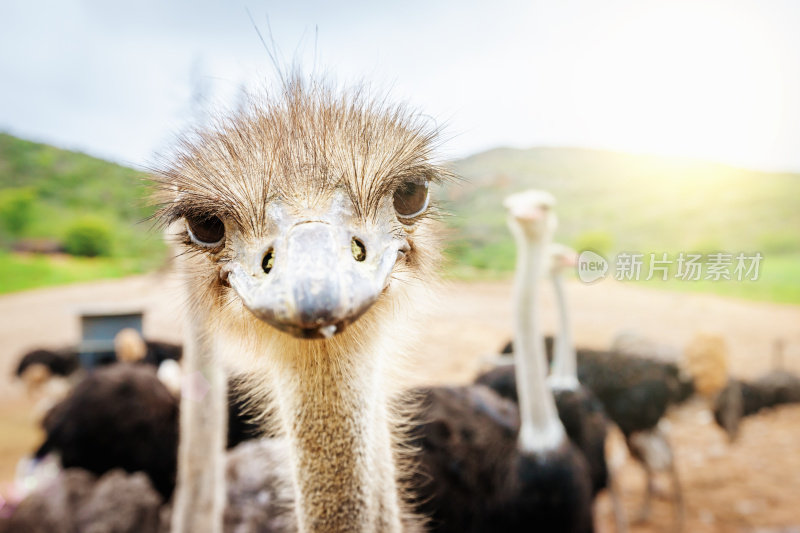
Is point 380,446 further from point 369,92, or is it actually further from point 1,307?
point 1,307

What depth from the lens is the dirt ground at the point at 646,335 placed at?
3.10 metres

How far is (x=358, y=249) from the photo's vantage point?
0.61 m

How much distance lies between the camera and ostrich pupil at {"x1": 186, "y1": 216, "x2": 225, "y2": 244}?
0.74m

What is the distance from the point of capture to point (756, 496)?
3252mm

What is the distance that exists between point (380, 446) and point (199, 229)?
0.44 m

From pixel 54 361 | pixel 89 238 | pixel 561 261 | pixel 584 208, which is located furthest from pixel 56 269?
pixel 561 261

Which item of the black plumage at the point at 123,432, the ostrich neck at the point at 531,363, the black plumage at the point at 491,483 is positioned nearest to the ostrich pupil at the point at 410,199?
the black plumage at the point at 491,483

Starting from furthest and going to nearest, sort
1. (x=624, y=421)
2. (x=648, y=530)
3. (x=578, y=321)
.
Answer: (x=578, y=321) → (x=648, y=530) → (x=624, y=421)

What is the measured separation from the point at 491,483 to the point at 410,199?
4.26 feet

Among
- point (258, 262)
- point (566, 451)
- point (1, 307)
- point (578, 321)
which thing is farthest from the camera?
point (1, 307)

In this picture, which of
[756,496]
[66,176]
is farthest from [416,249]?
[66,176]

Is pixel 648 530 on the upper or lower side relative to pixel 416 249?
lower

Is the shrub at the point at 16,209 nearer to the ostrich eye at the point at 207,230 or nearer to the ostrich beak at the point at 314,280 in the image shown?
the ostrich eye at the point at 207,230

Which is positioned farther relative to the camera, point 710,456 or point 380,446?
point 710,456
